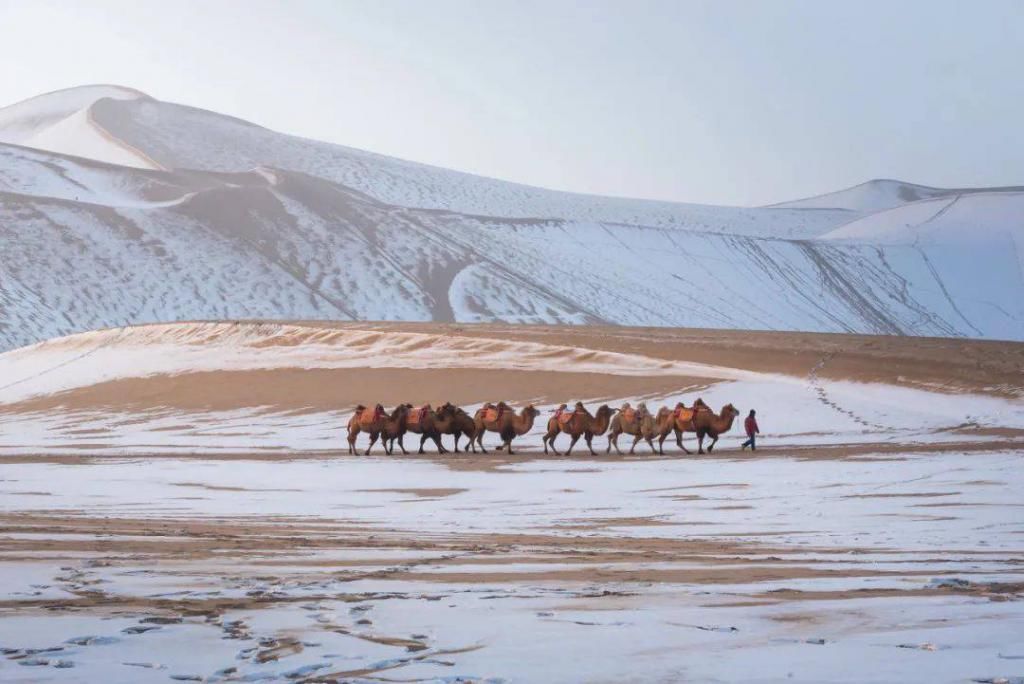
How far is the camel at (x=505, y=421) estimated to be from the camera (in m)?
27.9

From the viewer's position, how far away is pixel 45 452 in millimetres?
29547

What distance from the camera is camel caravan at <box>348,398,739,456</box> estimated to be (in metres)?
26.9

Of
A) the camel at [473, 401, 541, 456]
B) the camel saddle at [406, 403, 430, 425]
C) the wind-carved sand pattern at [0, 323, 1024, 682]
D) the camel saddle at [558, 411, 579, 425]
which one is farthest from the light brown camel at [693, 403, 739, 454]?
the camel saddle at [406, 403, 430, 425]

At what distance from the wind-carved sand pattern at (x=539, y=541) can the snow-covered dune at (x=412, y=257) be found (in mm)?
46485

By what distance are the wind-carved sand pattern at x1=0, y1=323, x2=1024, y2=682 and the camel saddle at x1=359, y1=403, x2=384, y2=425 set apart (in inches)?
29.5

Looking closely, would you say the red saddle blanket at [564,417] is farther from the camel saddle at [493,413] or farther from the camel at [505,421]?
the camel saddle at [493,413]

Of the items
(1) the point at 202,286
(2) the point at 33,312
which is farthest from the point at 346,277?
(2) the point at 33,312

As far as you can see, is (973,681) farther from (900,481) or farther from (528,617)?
(900,481)

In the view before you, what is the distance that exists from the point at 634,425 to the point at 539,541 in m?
13.9

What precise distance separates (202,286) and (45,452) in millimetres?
61365

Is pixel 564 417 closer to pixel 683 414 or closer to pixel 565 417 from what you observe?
pixel 565 417

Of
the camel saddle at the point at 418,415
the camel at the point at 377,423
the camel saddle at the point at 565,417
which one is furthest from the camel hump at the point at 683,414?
the camel at the point at 377,423

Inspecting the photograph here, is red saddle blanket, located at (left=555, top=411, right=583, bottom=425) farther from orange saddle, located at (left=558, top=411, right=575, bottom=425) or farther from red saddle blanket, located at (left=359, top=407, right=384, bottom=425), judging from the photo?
red saddle blanket, located at (left=359, top=407, right=384, bottom=425)

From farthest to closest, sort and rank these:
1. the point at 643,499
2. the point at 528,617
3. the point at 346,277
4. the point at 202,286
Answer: the point at 346,277, the point at 202,286, the point at 643,499, the point at 528,617
